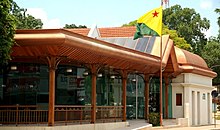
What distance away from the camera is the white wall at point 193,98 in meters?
37.1

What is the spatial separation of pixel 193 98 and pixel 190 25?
46.6 metres

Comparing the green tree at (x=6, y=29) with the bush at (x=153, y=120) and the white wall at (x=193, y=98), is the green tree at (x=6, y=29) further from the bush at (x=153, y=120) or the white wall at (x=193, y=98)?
the white wall at (x=193, y=98)

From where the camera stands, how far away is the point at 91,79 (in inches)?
1002

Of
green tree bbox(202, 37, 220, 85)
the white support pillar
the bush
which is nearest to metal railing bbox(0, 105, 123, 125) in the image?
the bush

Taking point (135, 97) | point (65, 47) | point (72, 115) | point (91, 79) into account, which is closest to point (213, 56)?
point (135, 97)

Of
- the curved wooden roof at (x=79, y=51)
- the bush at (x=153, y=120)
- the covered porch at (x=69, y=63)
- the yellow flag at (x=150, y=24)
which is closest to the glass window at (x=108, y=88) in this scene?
the covered porch at (x=69, y=63)

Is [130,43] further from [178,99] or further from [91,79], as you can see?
[91,79]

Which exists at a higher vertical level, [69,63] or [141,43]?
[141,43]

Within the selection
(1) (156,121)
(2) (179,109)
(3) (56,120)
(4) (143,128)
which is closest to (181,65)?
(2) (179,109)

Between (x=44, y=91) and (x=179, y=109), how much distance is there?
50.7 feet

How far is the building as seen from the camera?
66.4 ft

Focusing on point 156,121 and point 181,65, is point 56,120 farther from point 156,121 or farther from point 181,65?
point 181,65

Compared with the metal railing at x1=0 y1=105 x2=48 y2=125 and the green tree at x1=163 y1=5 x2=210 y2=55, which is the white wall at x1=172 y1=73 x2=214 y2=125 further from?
the green tree at x1=163 y1=5 x2=210 y2=55

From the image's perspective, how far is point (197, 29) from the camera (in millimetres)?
83688
